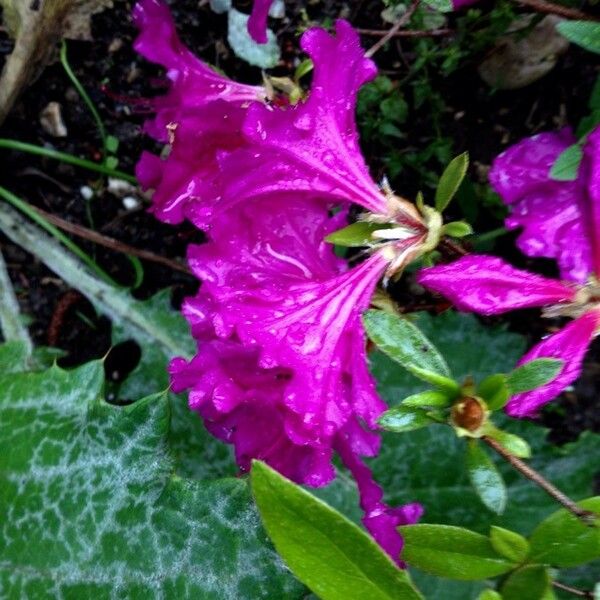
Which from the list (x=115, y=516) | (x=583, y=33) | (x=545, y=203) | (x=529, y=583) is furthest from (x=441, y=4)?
(x=115, y=516)

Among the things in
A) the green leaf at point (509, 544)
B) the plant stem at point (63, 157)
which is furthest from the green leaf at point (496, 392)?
the plant stem at point (63, 157)

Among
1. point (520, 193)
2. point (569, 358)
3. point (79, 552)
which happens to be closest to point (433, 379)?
point (569, 358)

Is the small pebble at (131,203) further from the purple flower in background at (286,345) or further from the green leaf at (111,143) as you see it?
the purple flower in background at (286,345)

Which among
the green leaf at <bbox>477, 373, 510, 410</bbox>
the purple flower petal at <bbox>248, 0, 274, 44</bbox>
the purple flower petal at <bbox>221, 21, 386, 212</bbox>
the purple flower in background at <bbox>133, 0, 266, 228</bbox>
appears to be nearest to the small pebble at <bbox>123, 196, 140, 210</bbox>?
the purple flower in background at <bbox>133, 0, 266, 228</bbox>

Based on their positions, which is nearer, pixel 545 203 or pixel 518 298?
pixel 518 298

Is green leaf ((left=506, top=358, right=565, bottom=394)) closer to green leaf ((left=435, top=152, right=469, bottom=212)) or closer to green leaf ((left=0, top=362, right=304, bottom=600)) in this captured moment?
green leaf ((left=435, top=152, right=469, bottom=212))

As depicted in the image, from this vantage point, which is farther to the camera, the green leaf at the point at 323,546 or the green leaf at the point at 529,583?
the green leaf at the point at 529,583

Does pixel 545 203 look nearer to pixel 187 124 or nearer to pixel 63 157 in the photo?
pixel 187 124
